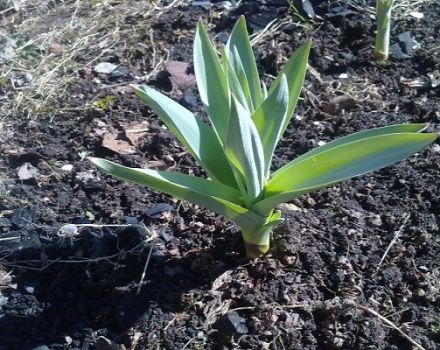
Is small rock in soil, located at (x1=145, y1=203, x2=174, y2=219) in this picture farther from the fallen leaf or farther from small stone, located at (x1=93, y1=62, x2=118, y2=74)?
small stone, located at (x1=93, y1=62, x2=118, y2=74)

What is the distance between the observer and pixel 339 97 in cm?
239

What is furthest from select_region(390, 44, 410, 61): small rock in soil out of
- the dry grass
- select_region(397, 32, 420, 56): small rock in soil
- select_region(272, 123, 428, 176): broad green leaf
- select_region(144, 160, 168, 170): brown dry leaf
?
select_region(272, 123, 428, 176): broad green leaf

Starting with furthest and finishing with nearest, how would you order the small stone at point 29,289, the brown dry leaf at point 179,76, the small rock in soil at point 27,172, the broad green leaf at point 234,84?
the brown dry leaf at point 179,76 < the small rock in soil at point 27,172 < the small stone at point 29,289 < the broad green leaf at point 234,84

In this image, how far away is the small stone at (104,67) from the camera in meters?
2.64

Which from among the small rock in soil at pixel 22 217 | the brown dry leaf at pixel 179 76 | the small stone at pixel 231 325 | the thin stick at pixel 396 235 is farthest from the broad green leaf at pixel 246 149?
the brown dry leaf at pixel 179 76

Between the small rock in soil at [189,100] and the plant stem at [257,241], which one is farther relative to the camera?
the small rock in soil at [189,100]

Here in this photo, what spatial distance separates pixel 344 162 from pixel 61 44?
1717 millimetres

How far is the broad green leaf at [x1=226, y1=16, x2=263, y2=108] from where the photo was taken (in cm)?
169

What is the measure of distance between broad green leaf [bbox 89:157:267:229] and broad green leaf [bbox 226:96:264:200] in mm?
54

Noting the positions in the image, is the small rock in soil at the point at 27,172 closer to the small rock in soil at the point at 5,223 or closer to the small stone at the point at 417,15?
the small rock in soil at the point at 5,223

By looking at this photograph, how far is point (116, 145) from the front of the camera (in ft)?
7.47

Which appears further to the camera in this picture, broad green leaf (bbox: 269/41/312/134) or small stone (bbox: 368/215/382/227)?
small stone (bbox: 368/215/382/227)

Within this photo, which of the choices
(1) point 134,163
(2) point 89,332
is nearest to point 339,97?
(1) point 134,163

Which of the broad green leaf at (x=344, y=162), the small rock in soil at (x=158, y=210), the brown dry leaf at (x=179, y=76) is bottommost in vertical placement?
the small rock in soil at (x=158, y=210)
